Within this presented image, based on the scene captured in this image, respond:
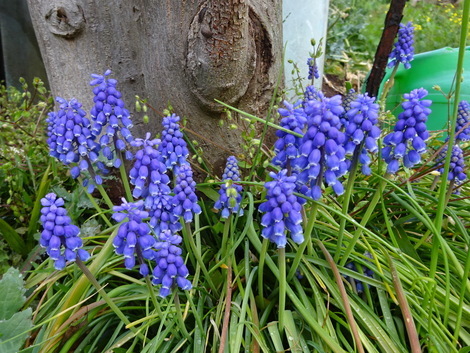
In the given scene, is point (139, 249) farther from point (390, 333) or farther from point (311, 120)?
point (390, 333)

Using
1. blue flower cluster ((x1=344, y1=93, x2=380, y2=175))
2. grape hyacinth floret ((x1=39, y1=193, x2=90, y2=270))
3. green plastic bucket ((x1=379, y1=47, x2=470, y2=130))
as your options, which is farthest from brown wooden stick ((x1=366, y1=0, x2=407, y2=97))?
grape hyacinth floret ((x1=39, y1=193, x2=90, y2=270))

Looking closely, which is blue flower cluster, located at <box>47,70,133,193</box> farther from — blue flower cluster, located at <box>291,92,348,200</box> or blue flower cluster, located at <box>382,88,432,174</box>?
blue flower cluster, located at <box>382,88,432,174</box>

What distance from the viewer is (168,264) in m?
1.63

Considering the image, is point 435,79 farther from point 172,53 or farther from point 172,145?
point 172,145

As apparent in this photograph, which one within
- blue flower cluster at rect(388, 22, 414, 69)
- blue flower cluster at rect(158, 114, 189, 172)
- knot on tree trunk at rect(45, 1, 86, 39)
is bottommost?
blue flower cluster at rect(158, 114, 189, 172)

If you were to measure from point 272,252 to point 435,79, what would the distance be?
268 centimetres

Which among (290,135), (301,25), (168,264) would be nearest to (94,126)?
(168,264)

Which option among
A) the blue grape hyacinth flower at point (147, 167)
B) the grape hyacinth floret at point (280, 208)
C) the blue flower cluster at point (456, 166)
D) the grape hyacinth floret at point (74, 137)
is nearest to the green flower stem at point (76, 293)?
the grape hyacinth floret at point (74, 137)

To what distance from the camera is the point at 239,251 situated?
259cm

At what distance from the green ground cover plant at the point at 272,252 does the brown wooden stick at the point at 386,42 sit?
1.33 m

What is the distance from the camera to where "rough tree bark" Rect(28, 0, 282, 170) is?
8.24 ft

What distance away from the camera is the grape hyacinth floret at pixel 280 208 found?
156cm

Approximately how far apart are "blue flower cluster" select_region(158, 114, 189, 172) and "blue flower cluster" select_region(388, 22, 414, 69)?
2.19 m

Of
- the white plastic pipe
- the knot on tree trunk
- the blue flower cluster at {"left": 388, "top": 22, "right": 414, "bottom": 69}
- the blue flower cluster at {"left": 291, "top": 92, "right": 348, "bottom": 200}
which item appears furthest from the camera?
the white plastic pipe
